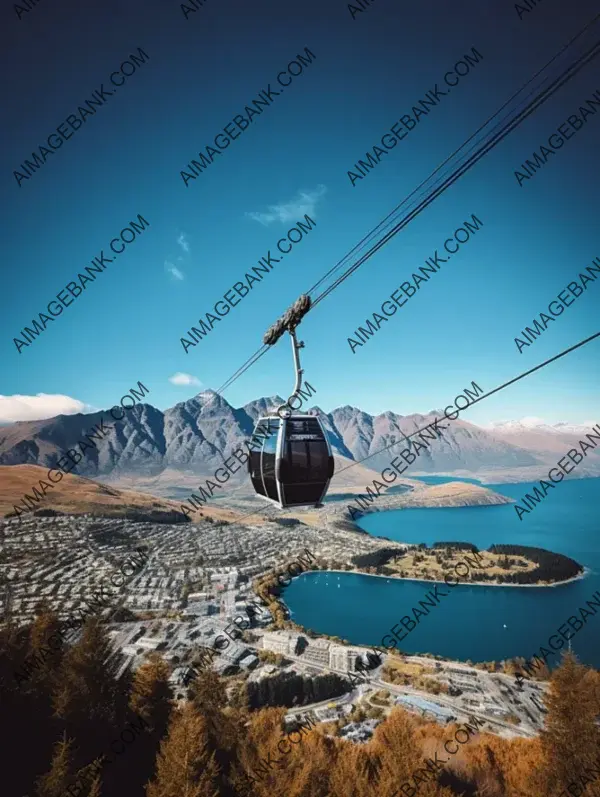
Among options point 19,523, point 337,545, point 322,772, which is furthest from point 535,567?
point 19,523

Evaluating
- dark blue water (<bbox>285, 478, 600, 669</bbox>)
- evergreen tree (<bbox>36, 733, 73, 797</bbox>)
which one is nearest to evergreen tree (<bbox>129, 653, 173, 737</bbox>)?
evergreen tree (<bbox>36, 733, 73, 797</bbox>)

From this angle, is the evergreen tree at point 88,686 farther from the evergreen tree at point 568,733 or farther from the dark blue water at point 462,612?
the dark blue water at point 462,612

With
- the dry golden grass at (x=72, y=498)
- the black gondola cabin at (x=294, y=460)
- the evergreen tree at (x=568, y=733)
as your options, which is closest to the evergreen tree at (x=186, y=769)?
the black gondola cabin at (x=294, y=460)

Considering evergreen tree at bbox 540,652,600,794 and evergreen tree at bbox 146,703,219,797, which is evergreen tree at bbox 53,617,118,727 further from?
evergreen tree at bbox 540,652,600,794

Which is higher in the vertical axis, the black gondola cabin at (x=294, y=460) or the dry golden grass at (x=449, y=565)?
the black gondola cabin at (x=294, y=460)

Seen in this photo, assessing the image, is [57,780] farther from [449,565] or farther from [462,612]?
[449,565]

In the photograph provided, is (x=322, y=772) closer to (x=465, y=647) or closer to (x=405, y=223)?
(x=405, y=223)
